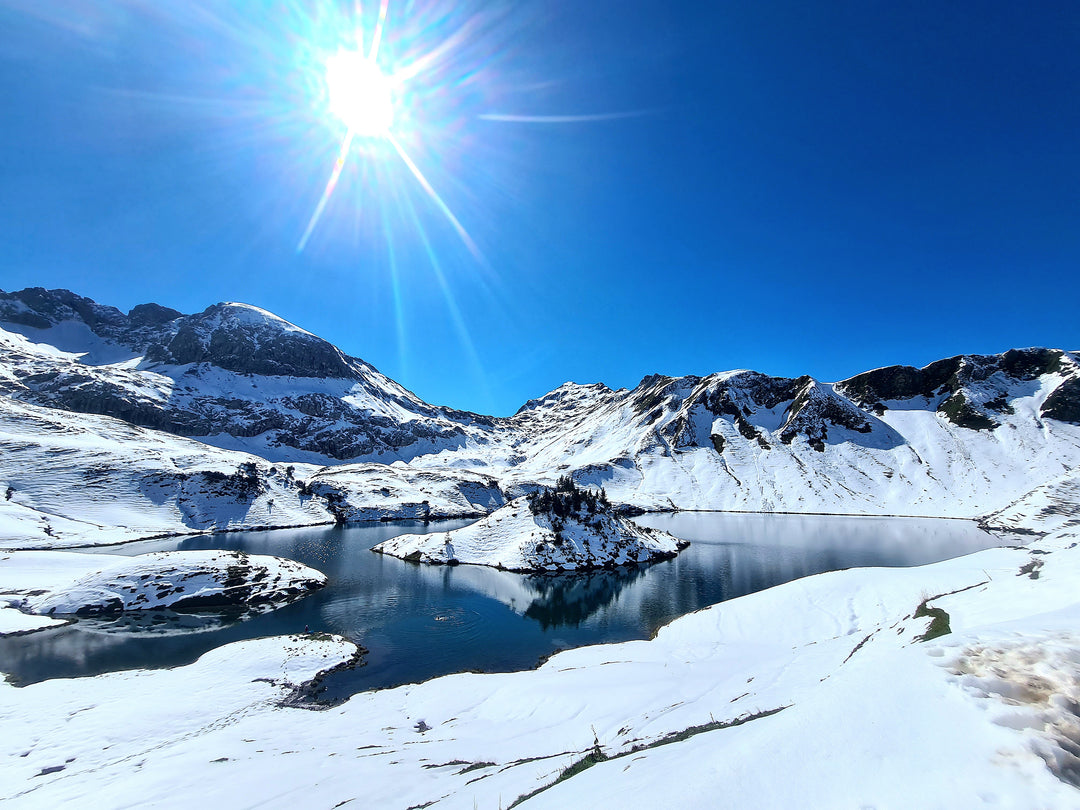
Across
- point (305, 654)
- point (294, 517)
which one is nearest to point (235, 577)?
point (305, 654)

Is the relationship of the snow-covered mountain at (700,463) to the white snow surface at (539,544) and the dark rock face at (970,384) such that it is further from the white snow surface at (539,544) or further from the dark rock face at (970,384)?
the white snow surface at (539,544)

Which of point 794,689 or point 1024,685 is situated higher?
point 1024,685

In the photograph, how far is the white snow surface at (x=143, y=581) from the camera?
152ft

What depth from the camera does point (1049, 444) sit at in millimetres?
138875

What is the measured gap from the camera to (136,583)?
163 feet

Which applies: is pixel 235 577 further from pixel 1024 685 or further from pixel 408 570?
pixel 1024 685

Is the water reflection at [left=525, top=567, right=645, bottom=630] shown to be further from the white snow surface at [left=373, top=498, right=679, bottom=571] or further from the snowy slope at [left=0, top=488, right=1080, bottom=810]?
the snowy slope at [left=0, top=488, right=1080, bottom=810]

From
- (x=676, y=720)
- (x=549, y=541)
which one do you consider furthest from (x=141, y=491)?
(x=676, y=720)

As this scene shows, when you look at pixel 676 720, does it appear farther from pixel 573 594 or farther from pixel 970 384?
pixel 970 384

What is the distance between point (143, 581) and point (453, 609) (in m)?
37.2

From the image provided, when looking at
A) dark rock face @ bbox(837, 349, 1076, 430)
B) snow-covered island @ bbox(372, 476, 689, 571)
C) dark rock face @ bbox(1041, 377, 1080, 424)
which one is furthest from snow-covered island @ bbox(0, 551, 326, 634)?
dark rock face @ bbox(1041, 377, 1080, 424)

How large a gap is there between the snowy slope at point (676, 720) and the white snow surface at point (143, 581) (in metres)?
20.9

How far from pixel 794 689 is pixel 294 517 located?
447 feet

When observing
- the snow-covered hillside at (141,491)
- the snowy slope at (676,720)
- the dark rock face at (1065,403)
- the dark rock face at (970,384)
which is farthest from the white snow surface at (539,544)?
the dark rock face at (1065,403)
